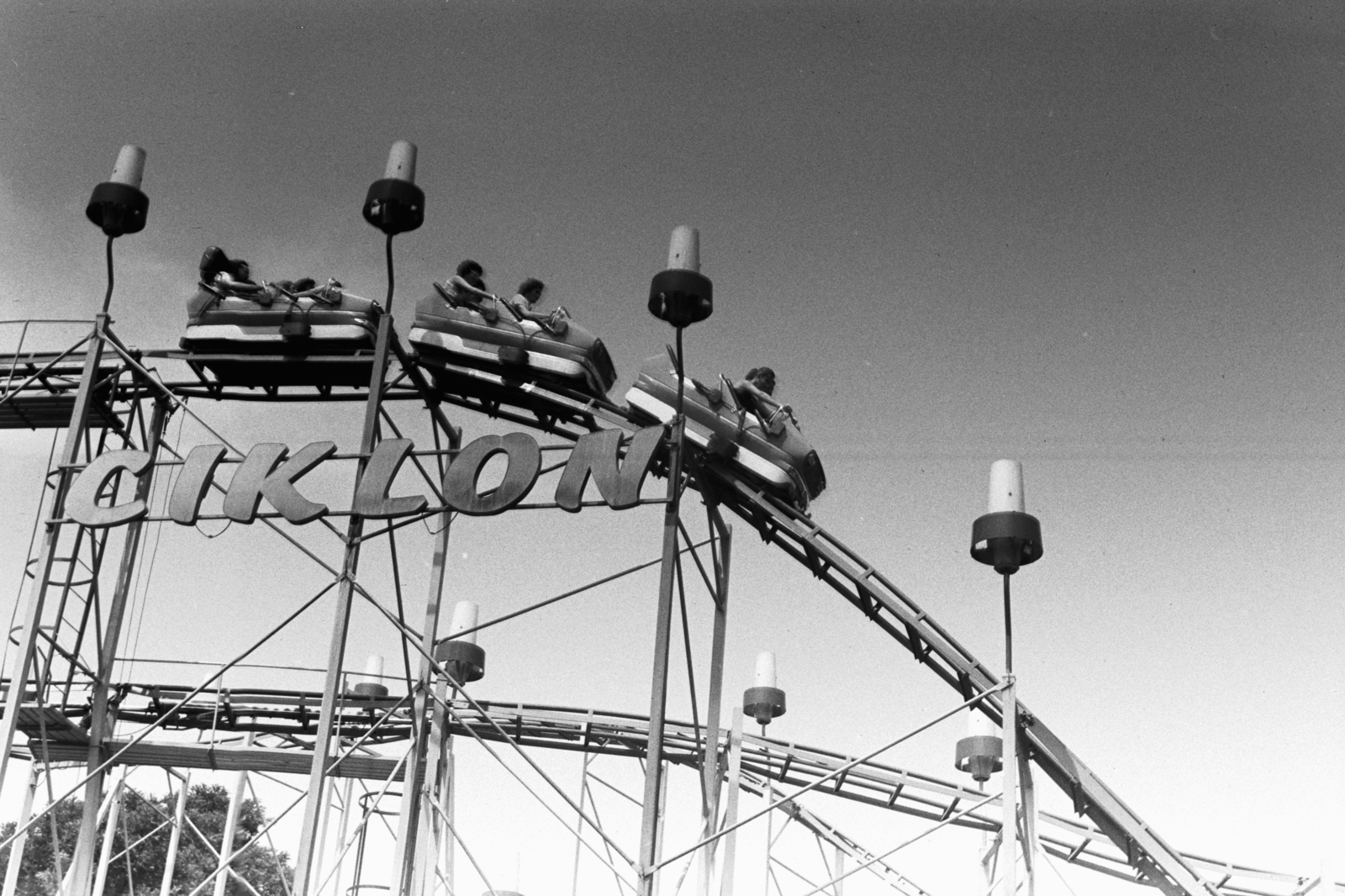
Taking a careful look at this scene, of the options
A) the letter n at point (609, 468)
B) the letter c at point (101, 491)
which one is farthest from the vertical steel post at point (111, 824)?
the letter n at point (609, 468)

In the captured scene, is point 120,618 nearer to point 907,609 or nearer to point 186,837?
point 907,609

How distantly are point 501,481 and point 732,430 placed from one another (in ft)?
7.14

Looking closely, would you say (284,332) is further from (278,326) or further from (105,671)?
(105,671)

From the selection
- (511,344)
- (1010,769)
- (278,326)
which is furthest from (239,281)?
(1010,769)

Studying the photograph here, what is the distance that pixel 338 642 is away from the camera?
11.4m

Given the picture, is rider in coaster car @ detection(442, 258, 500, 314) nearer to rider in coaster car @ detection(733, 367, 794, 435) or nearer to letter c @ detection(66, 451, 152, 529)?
rider in coaster car @ detection(733, 367, 794, 435)

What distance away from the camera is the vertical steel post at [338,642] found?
1062 cm

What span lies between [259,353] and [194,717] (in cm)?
889

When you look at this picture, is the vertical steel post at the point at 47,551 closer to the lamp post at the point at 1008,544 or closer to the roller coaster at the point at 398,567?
the roller coaster at the point at 398,567

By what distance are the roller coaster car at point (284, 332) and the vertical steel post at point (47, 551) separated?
2.74 ft

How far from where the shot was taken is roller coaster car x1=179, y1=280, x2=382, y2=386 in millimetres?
13031

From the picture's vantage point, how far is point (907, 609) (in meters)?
12.6

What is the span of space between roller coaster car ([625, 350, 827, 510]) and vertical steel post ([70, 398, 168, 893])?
444 cm

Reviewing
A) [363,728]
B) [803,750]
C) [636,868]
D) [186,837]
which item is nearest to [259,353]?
[636,868]
